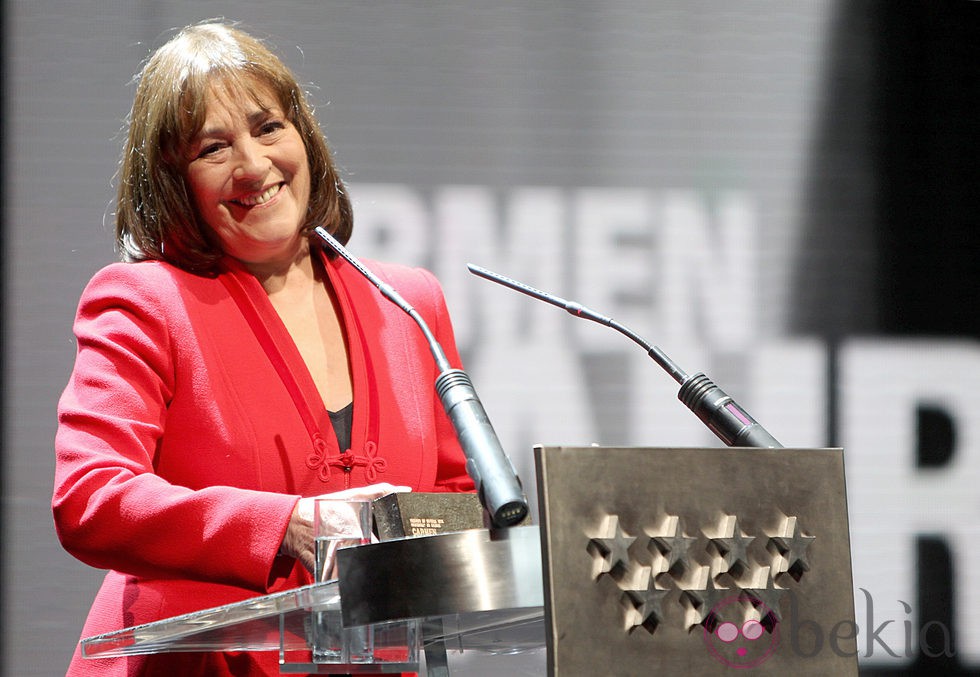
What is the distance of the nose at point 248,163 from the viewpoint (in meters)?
1.70

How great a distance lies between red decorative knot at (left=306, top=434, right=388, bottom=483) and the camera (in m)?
1.56

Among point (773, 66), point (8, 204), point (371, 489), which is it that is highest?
point (773, 66)

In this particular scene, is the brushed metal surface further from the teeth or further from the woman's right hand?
the teeth

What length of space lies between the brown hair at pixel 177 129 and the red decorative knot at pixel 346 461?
0.35 meters

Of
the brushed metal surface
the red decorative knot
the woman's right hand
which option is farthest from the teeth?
the brushed metal surface

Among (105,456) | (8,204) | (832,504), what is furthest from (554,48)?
(832,504)

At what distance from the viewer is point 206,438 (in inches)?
60.6

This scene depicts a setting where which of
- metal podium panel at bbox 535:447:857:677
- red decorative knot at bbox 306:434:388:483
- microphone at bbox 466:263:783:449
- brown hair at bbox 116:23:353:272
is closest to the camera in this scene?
metal podium panel at bbox 535:447:857:677

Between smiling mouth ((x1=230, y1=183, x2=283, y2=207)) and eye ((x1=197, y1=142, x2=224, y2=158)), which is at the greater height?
eye ((x1=197, y1=142, x2=224, y2=158))

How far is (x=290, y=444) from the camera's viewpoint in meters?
1.56

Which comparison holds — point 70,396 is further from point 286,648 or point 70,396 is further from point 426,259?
point 426,259

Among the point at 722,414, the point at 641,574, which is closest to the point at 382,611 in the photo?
the point at 641,574

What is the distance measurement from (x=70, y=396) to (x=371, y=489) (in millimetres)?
503

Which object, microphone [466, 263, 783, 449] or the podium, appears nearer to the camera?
the podium
